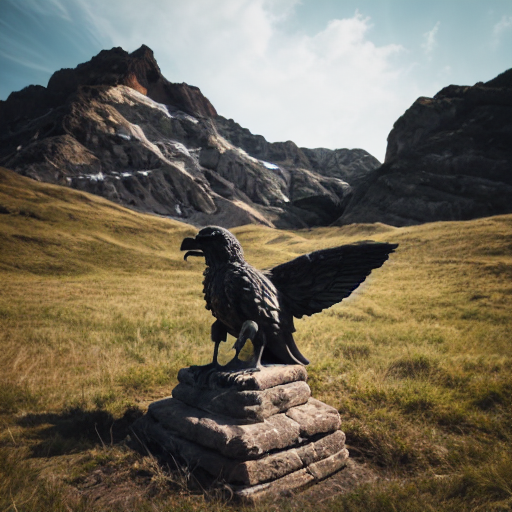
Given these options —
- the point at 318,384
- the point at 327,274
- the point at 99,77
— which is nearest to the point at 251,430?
the point at 327,274

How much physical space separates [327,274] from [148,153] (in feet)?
260

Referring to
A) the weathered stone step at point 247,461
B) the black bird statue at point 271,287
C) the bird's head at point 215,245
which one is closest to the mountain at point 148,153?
the bird's head at point 215,245

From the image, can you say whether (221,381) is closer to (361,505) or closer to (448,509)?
→ (361,505)

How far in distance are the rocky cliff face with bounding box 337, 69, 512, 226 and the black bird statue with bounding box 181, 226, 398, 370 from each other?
194ft

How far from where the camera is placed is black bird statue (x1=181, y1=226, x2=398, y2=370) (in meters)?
4.55

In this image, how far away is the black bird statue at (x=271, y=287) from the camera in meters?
4.55

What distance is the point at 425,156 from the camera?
65750 millimetres

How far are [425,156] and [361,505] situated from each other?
73812mm

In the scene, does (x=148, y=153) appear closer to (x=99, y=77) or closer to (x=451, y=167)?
(x=99, y=77)

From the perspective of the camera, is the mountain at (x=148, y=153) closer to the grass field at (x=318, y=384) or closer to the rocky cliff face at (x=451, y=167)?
the rocky cliff face at (x=451, y=167)

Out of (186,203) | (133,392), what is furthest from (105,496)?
(186,203)

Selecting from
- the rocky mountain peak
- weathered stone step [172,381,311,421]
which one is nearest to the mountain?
the rocky mountain peak

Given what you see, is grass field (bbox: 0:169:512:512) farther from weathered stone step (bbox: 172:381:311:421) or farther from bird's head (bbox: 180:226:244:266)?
bird's head (bbox: 180:226:244:266)

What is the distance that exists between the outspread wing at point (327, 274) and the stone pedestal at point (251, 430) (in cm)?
101
